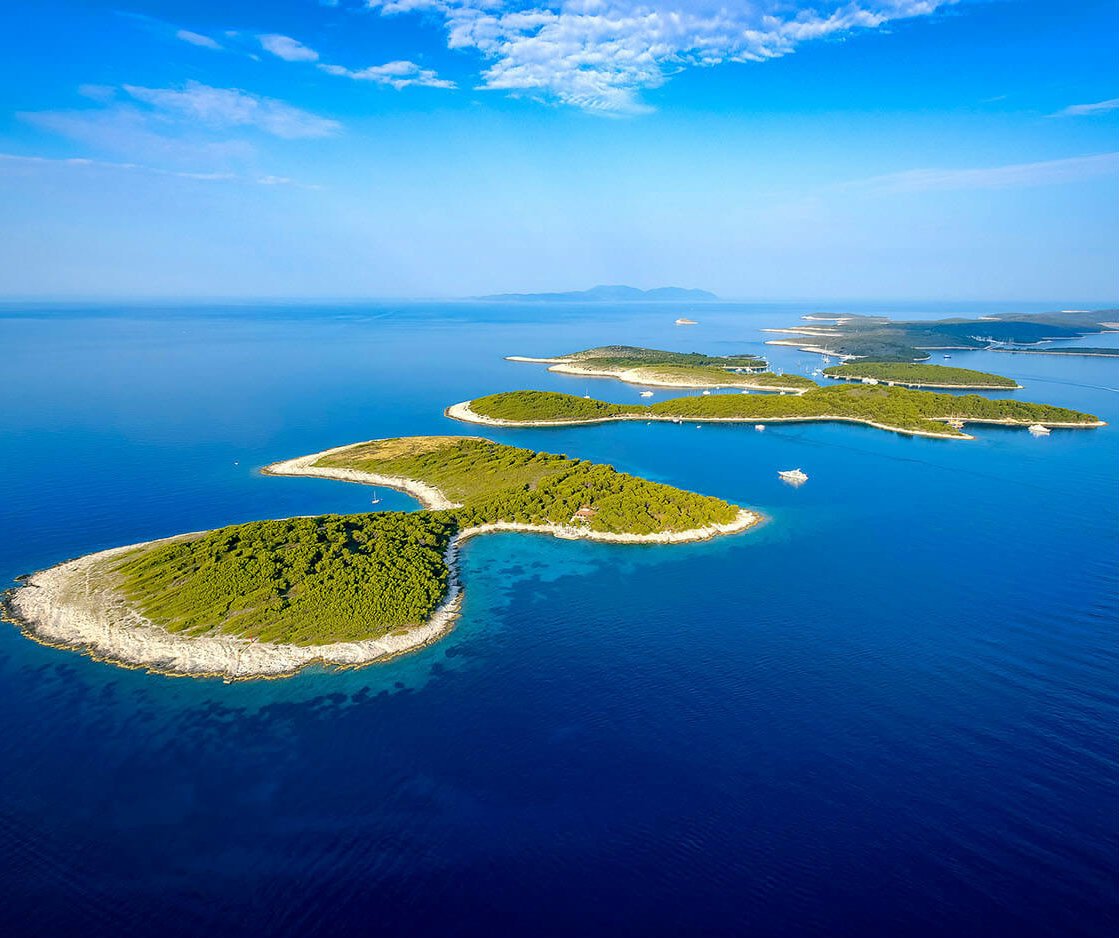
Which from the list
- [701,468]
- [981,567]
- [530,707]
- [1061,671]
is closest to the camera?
[530,707]

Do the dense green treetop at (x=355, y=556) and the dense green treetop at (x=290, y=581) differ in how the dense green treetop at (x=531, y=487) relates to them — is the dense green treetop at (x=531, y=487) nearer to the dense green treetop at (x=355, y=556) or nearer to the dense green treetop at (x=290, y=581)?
the dense green treetop at (x=355, y=556)

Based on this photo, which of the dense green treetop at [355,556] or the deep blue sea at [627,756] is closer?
the deep blue sea at [627,756]

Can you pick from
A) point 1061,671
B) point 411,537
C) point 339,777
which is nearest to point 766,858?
point 339,777

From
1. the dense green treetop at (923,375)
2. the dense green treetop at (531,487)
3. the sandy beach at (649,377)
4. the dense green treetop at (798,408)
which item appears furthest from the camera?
the dense green treetop at (923,375)

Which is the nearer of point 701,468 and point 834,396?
point 701,468

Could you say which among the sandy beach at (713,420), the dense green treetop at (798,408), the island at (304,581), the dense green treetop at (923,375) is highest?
the dense green treetop at (923,375)

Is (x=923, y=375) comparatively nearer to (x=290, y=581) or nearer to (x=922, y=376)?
(x=922, y=376)

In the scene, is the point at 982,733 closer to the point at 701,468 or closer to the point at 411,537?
the point at 411,537

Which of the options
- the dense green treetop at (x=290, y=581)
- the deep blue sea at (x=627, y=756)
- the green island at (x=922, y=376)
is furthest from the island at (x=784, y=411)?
the dense green treetop at (x=290, y=581)
